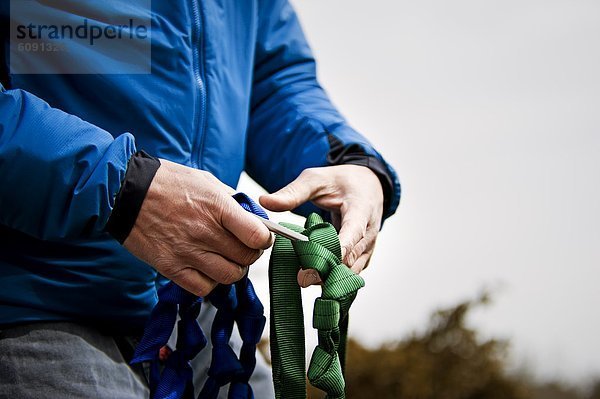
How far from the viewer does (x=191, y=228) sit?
120 centimetres

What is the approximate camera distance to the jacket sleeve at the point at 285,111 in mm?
1809

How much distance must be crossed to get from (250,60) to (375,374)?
3.65 metres

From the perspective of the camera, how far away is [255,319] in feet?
4.39

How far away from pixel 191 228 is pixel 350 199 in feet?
1.51

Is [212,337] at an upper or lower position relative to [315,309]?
lower

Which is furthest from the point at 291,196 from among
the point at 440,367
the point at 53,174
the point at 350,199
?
the point at 440,367

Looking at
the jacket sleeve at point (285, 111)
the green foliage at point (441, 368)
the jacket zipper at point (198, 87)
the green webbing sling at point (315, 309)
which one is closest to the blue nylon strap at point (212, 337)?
the green webbing sling at point (315, 309)

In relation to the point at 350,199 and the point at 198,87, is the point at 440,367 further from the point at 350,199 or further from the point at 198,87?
the point at 198,87

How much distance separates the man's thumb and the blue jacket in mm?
226

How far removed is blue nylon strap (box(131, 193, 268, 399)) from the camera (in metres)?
1.33

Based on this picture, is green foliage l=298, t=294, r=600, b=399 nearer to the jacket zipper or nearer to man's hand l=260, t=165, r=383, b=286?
man's hand l=260, t=165, r=383, b=286

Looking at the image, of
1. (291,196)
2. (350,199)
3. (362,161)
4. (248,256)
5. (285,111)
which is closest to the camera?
(248,256)

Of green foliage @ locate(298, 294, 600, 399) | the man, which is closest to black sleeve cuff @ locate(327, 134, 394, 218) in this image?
the man

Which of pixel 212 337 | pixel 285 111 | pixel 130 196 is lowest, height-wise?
pixel 212 337
